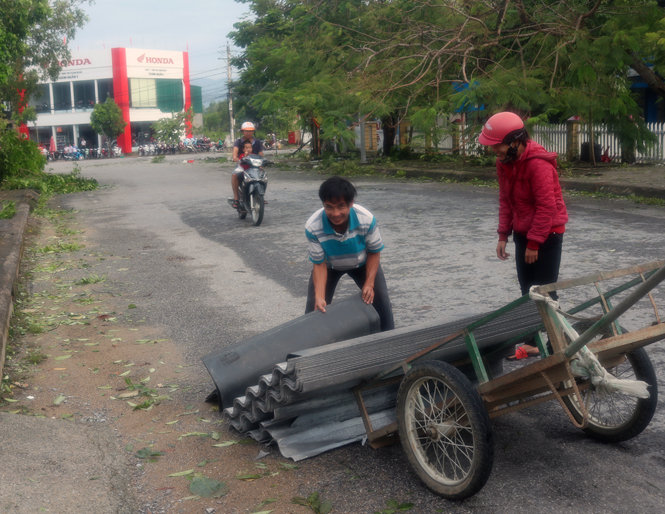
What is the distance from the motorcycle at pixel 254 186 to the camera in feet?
37.7

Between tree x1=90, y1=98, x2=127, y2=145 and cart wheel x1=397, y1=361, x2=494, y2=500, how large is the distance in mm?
71298

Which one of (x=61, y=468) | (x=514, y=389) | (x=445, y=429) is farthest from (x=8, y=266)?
(x=514, y=389)

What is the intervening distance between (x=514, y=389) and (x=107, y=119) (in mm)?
72543

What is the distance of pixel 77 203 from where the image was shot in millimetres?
17000

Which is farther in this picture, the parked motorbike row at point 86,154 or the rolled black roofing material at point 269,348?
the parked motorbike row at point 86,154

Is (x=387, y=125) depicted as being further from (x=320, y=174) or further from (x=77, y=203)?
(x=77, y=203)

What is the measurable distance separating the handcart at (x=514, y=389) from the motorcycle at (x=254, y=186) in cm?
815

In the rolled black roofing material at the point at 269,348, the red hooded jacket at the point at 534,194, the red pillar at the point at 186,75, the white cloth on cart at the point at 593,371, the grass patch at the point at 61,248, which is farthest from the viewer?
the red pillar at the point at 186,75

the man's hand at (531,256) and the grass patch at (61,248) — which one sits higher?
the man's hand at (531,256)

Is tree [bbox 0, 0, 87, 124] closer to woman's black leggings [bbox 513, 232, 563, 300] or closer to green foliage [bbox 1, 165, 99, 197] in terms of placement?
green foliage [bbox 1, 165, 99, 197]

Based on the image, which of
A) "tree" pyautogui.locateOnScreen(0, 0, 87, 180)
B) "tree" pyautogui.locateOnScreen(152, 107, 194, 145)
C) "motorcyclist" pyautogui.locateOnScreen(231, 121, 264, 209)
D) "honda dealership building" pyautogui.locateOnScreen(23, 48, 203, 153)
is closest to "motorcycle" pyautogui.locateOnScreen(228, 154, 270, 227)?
"motorcyclist" pyautogui.locateOnScreen(231, 121, 264, 209)

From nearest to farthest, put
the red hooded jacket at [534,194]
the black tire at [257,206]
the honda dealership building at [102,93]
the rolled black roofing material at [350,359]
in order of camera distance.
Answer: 1. the rolled black roofing material at [350,359]
2. the red hooded jacket at [534,194]
3. the black tire at [257,206]
4. the honda dealership building at [102,93]

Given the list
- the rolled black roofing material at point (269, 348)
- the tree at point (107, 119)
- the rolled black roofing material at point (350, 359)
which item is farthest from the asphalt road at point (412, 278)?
the tree at point (107, 119)

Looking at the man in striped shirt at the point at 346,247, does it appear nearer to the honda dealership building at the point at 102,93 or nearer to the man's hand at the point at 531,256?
the man's hand at the point at 531,256
